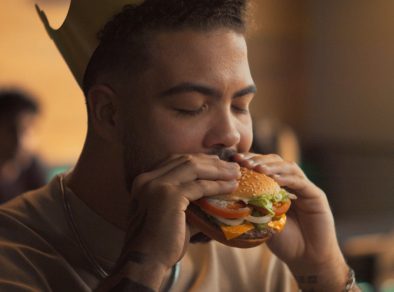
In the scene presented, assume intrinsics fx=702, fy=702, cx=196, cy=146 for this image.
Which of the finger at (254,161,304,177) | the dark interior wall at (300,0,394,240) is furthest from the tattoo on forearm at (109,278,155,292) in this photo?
the dark interior wall at (300,0,394,240)

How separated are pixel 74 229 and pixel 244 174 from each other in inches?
16.1

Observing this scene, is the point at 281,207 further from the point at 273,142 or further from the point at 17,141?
the point at 273,142

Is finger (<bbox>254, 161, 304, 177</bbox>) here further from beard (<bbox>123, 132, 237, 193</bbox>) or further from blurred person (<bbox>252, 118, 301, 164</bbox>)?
blurred person (<bbox>252, 118, 301, 164</bbox>)

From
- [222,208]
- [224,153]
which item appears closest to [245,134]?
[224,153]

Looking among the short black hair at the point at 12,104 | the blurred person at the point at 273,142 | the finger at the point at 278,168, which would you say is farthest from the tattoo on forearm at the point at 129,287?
the blurred person at the point at 273,142

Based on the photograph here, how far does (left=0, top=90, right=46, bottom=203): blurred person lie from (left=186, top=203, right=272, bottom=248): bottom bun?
290 centimetres

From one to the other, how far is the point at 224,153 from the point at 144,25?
329mm

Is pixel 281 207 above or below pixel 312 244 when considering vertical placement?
above

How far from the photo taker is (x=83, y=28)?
1595mm

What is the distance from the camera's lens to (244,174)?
63.0 inches

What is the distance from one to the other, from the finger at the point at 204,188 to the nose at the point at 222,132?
0.08 m

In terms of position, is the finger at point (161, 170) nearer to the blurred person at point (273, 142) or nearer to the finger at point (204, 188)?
the finger at point (204, 188)

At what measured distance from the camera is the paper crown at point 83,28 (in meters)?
1.56

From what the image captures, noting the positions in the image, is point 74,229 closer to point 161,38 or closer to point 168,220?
point 168,220
